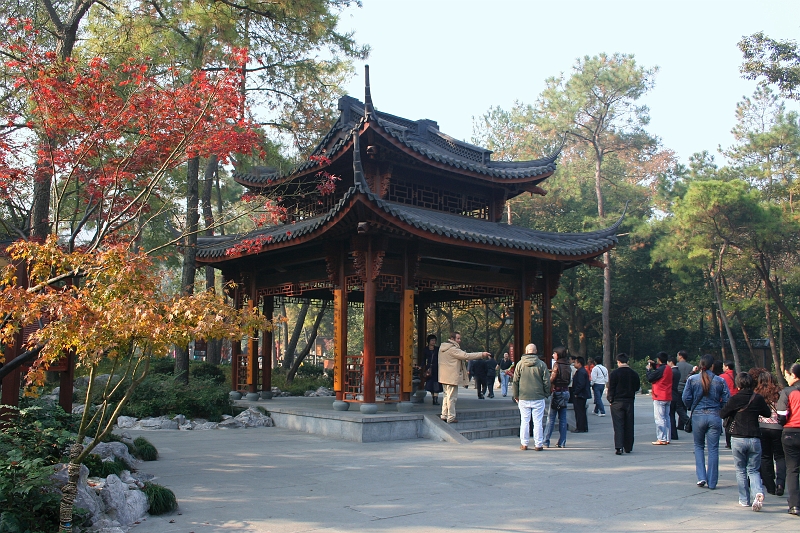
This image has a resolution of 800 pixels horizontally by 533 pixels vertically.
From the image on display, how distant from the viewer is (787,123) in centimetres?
3438

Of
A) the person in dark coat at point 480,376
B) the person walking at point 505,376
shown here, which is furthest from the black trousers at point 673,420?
the person walking at point 505,376

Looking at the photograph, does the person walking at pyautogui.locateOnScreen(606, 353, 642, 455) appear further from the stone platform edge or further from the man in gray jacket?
the stone platform edge

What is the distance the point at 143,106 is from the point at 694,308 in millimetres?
30785

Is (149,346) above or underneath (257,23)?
underneath

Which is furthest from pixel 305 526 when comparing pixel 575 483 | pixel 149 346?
pixel 575 483

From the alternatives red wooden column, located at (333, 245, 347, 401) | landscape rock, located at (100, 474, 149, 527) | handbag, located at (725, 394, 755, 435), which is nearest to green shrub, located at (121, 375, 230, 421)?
red wooden column, located at (333, 245, 347, 401)

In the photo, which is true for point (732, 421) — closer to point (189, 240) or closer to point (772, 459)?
point (772, 459)

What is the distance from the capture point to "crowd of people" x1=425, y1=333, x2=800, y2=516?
643cm

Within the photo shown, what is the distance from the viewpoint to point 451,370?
37.6ft

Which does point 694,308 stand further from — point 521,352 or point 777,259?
point 521,352

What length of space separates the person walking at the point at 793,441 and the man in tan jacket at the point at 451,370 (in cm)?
538

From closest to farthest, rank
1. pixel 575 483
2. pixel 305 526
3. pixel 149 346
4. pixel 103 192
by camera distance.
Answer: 1. pixel 149 346
2. pixel 305 526
3. pixel 575 483
4. pixel 103 192

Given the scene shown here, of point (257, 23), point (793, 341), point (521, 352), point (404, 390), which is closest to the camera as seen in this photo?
point (404, 390)

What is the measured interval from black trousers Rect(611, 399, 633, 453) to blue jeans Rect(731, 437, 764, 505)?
125 inches
